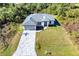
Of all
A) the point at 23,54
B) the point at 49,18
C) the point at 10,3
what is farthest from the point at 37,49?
the point at 10,3

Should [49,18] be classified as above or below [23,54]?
above

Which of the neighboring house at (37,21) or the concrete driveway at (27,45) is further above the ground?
the neighboring house at (37,21)

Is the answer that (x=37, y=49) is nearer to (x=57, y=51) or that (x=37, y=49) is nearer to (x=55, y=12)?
(x=57, y=51)

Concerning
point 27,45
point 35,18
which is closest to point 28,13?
point 35,18

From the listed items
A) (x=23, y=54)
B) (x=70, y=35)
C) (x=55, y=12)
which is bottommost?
(x=23, y=54)
